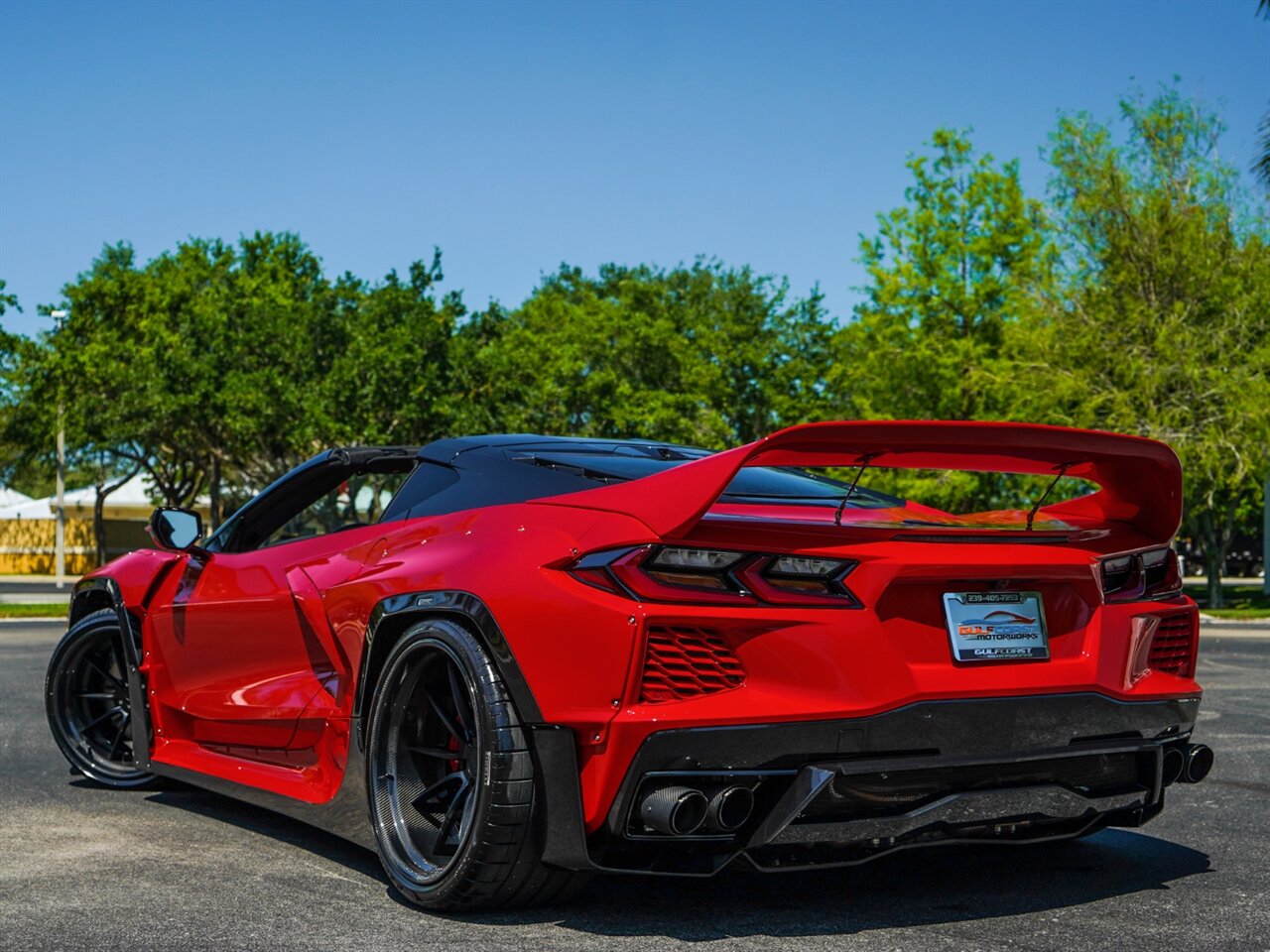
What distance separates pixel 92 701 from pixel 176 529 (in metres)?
1.11

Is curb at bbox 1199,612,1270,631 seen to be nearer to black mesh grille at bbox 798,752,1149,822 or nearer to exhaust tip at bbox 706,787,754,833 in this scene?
black mesh grille at bbox 798,752,1149,822

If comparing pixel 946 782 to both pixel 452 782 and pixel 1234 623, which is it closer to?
pixel 452 782

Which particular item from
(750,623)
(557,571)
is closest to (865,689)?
(750,623)

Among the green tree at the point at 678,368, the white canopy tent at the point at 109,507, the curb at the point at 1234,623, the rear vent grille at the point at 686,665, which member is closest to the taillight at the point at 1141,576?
the rear vent grille at the point at 686,665

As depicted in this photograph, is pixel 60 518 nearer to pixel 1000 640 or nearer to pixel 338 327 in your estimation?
pixel 338 327

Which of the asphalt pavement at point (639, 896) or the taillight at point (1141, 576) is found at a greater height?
the taillight at point (1141, 576)

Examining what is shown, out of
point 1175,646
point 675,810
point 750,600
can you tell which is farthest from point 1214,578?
point 675,810

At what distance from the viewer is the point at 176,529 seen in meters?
5.82

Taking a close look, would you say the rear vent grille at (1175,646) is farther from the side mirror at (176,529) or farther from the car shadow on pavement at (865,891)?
the side mirror at (176,529)

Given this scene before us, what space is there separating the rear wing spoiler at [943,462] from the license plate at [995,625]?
0.36 metres

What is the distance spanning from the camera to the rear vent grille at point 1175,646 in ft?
13.8

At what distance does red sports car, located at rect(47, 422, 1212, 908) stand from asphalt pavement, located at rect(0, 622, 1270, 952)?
0.65 feet

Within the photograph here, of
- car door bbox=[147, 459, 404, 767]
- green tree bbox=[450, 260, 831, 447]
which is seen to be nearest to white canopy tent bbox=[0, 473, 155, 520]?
green tree bbox=[450, 260, 831, 447]

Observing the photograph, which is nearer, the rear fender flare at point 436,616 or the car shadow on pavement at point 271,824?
the rear fender flare at point 436,616
